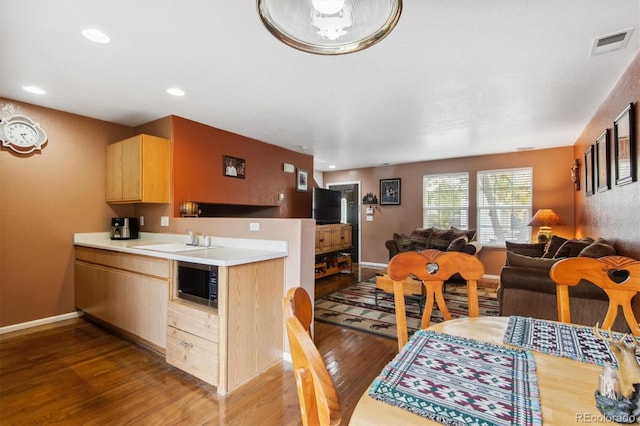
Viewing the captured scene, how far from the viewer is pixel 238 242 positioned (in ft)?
8.95

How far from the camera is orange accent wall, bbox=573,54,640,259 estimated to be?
213cm

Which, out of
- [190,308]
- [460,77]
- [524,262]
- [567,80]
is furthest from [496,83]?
[190,308]

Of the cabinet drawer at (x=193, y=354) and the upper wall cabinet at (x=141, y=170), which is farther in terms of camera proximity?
the upper wall cabinet at (x=141, y=170)

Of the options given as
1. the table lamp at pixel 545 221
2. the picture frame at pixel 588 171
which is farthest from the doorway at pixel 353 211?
the picture frame at pixel 588 171

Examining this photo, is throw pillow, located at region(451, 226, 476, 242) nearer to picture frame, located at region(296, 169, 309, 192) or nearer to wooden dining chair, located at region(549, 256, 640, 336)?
picture frame, located at region(296, 169, 309, 192)

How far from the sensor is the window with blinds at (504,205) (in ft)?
17.1

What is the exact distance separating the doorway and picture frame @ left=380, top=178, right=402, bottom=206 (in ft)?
2.12

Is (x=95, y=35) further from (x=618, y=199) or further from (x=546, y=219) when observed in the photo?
(x=546, y=219)

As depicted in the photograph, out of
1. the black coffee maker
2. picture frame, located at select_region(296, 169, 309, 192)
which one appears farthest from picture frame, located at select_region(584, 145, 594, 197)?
the black coffee maker

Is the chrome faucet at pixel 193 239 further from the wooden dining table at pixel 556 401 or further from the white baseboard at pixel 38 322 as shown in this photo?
the wooden dining table at pixel 556 401

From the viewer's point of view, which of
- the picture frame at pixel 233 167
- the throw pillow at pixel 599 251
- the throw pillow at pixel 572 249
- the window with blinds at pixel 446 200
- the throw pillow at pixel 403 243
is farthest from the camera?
the window with blinds at pixel 446 200

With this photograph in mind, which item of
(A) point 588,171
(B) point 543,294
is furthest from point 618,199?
(A) point 588,171

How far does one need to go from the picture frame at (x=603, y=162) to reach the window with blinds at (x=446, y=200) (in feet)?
8.63

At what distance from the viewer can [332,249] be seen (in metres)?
5.65
